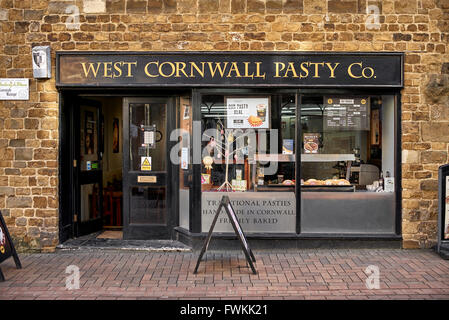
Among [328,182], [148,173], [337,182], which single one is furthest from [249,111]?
[148,173]

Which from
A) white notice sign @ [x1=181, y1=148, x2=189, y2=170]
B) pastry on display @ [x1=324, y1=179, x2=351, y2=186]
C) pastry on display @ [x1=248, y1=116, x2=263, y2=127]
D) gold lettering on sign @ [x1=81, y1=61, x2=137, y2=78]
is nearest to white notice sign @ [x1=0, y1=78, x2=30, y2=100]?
gold lettering on sign @ [x1=81, y1=61, x2=137, y2=78]

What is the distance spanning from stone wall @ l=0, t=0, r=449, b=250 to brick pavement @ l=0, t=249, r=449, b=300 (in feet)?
2.92

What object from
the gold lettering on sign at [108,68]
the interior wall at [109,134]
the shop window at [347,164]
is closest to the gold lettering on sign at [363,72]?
the shop window at [347,164]

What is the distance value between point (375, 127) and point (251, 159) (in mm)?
2216

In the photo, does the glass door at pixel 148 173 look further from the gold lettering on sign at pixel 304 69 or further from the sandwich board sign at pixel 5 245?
the gold lettering on sign at pixel 304 69

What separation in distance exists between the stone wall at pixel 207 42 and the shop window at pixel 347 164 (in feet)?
1.26

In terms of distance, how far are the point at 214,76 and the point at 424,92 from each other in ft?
11.5

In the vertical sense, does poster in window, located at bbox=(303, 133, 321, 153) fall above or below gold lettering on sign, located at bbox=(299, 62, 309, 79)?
below

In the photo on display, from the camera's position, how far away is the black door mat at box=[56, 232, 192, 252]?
672 cm

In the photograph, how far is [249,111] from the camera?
23.0 ft

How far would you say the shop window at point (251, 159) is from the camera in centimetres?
686

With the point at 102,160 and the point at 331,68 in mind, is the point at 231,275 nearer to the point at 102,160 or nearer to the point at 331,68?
the point at 331,68

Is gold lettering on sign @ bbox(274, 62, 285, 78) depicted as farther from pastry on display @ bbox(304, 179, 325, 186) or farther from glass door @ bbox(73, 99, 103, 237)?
glass door @ bbox(73, 99, 103, 237)
